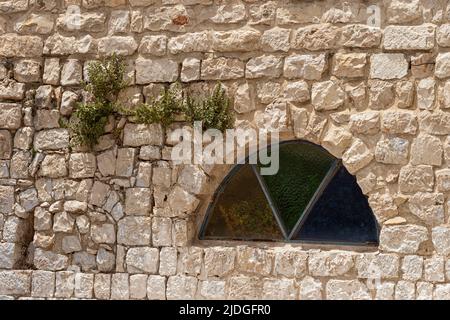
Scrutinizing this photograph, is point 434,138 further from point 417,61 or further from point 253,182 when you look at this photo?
point 253,182

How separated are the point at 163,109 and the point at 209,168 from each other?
63 centimetres

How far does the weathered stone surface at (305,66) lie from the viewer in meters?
6.85

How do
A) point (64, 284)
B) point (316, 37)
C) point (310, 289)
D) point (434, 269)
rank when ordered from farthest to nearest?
point (64, 284)
point (316, 37)
point (310, 289)
point (434, 269)

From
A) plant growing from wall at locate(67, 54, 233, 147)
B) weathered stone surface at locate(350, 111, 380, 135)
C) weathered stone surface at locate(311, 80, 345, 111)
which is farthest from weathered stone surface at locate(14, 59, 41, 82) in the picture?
weathered stone surface at locate(350, 111, 380, 135)

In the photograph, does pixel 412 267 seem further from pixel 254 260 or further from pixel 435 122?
pixel 254 260

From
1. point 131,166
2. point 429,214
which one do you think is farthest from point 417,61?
point 131,166

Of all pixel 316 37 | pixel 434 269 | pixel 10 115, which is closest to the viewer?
pixel 434 269

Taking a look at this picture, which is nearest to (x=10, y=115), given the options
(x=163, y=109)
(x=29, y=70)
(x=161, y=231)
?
(x=29, y=70)

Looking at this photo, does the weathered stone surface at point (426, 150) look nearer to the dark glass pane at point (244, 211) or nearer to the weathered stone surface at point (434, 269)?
the weathered stone surface at point (434, 269)

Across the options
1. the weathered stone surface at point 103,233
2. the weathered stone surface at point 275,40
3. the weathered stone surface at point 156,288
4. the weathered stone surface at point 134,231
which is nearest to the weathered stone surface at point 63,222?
the weathered stone surface at point 103,233

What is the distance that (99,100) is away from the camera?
742 cm

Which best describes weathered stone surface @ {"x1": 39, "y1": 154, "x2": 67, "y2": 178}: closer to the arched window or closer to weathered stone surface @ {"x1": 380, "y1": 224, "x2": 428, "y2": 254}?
the arched window

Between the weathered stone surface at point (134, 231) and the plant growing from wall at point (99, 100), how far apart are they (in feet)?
2.49

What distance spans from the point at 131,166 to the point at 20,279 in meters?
1.43
